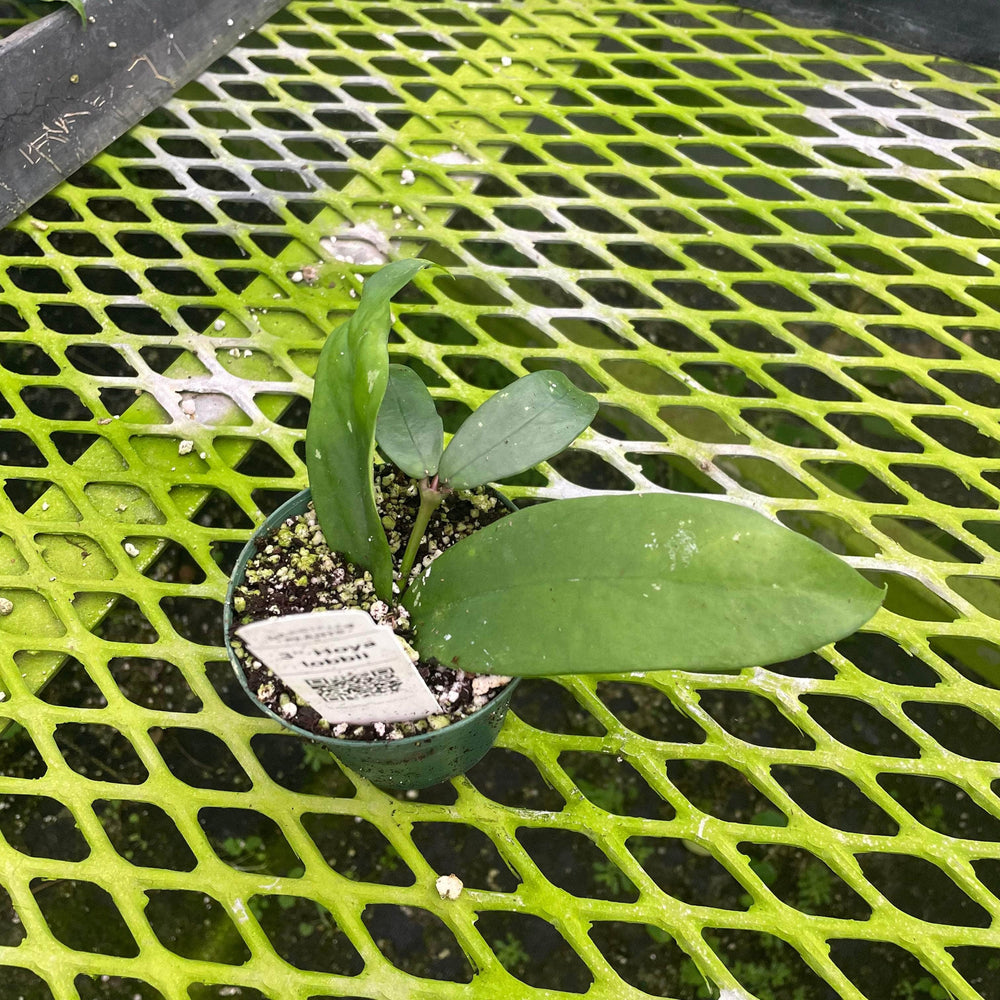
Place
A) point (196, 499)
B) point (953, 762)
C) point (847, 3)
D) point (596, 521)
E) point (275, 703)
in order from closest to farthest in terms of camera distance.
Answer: point (596, 521) → point (275, 703) → point (953, 762) → point (196, 499) → point (847, 3)

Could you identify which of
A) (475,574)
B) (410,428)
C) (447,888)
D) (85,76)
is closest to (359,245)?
(85,76)

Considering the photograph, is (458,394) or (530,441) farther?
(458,394)

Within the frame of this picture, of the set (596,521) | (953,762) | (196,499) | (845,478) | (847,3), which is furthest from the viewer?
(845,478)

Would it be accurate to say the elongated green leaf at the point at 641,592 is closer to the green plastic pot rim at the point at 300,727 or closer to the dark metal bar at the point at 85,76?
the green plastic pot rim at the point at 300,727

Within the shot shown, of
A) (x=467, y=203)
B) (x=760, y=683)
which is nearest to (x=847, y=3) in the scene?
(x=467, y=203)

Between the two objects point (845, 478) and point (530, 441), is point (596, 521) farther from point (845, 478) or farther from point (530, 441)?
point (845, 478)

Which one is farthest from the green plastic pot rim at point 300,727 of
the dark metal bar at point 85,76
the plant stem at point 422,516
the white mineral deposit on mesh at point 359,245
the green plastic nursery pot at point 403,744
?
the dark metal bar at point 85,76

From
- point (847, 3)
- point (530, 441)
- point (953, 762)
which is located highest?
point (847, 3)
